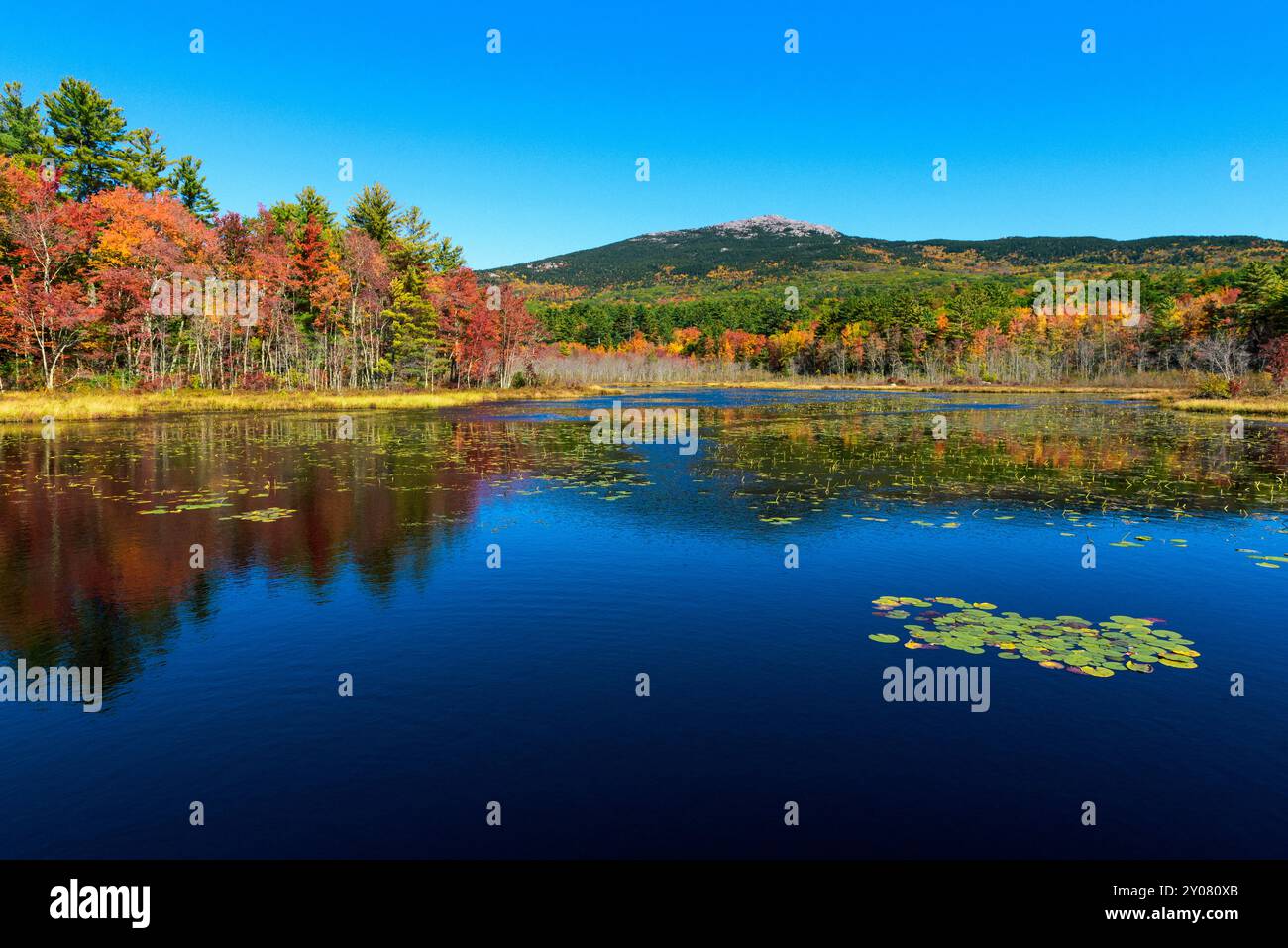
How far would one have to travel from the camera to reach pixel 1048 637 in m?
8.00

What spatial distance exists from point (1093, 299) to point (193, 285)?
104943mm

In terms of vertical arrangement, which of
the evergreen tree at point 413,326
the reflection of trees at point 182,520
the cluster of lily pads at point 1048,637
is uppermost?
the evergreen tree at point 413,326

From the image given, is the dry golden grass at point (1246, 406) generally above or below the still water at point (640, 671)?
above

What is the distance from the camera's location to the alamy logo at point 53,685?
646 cm

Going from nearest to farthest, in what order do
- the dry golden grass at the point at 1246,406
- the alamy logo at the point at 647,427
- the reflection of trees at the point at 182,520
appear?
1. the reflection of trees at the point at 182,520
2. the alamy logo at the point at 647,427
3. the dry golden grass at the point at 1246,406

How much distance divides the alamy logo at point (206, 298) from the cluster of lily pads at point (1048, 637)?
4901 centimetres

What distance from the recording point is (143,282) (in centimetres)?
4438

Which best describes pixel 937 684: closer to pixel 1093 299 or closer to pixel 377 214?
pixel 377 214

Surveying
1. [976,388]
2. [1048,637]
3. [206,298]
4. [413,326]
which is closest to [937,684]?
[1048,637]

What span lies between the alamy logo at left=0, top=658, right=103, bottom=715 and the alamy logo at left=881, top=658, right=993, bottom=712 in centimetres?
664
